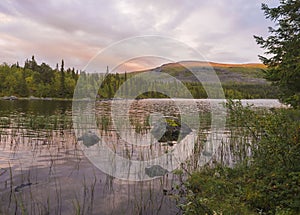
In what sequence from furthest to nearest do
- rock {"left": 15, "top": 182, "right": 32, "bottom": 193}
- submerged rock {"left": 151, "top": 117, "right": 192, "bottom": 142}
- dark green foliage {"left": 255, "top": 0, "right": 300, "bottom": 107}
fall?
submerged rock {"left": 151, "top": 117, "right": 192, "bottom": 142} → rock {"left": 15, "top": 182, "right": 32, "bottom": 193} → dark green foliage {"left": 255, "top": 0, "right": 300, "bottom": 107}

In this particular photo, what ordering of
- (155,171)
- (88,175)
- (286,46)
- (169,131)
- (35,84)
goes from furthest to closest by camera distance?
(35,84) → (169,131) → (155,171) → (88,175) → (286,46)

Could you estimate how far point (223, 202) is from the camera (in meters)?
5.80

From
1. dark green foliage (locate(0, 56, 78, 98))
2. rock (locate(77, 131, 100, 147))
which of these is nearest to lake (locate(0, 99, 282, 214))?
rock (locate(77, 131, 100, 147))

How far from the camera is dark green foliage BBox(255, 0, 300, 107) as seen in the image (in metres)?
6.97

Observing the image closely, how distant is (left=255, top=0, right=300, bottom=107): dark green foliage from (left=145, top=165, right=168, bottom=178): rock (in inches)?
206

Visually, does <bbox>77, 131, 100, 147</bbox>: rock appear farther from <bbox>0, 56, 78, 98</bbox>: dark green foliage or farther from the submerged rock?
<bbox>0, 56, 78, 98</bbox>: dark green foliage

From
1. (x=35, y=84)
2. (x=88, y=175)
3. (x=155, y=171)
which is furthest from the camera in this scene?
(x=35, y=84)

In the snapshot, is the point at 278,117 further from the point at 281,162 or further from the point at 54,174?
the point at 54,174

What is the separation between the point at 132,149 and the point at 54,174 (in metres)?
5.02

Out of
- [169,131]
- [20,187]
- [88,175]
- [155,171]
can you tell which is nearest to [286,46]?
[155,171]

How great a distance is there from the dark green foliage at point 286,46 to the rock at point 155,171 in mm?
5244

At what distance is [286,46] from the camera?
7461 mm

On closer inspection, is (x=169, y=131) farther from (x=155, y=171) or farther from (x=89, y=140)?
(x=155, y=171)

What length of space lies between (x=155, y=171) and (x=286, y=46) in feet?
21.3
